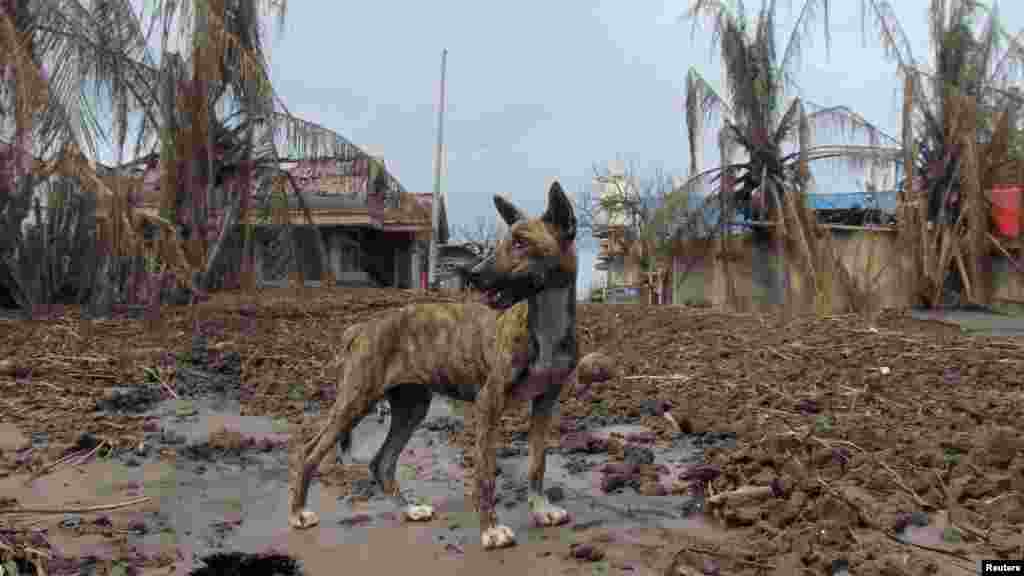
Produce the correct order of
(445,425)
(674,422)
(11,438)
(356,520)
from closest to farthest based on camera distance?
(356,520) < (674,422) < (11,438) < (445,425)

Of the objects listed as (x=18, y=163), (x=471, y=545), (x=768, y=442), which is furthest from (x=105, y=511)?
(x=18, y=163)

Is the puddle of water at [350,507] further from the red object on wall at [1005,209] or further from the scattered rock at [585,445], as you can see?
the red object on wall at [1005,209]

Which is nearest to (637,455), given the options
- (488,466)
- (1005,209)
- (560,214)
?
(488,466)

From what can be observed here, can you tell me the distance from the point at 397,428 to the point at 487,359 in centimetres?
88

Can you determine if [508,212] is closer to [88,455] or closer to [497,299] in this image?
[497,299]

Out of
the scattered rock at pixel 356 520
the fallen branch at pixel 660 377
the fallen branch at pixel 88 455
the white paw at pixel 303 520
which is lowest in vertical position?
the scattered rock at pixel 356 520

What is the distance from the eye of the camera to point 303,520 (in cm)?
386

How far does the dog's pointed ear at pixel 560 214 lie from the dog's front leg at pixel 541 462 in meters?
0.80

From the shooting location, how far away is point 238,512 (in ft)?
13.8

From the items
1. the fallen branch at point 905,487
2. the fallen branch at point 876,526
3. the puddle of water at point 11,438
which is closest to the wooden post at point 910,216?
the fallen branch at point 905,487

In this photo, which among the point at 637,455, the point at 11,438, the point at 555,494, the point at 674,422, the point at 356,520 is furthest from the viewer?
the point at 11,438

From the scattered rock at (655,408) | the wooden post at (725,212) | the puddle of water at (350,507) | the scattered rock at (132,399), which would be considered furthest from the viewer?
the wooden post at (725,212)

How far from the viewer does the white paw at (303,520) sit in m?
3.86

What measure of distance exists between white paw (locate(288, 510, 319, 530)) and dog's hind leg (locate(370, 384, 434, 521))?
45 centimetres
